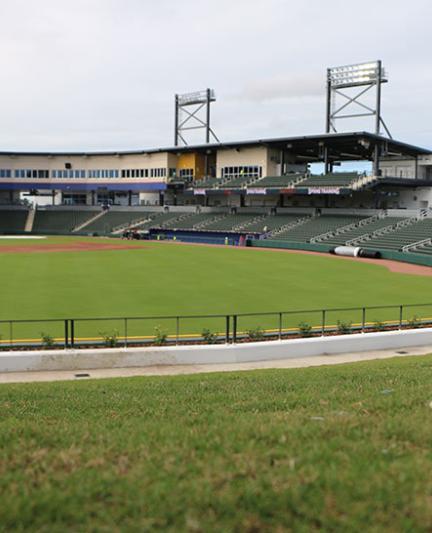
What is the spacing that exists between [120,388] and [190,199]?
88.9 metres

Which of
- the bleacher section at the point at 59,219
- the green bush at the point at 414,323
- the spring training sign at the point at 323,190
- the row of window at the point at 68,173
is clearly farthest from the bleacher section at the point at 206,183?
the green bush at the point at 414,323

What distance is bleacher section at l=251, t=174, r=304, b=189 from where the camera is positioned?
77.8 meters

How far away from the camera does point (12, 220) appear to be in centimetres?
9894

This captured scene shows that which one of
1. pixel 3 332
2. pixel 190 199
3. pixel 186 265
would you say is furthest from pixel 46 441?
pixel 190 199

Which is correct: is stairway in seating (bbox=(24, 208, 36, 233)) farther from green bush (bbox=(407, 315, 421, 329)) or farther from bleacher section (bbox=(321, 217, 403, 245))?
green bush (bbox=(407, 315, 421, 329))

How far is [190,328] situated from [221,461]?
557 inches

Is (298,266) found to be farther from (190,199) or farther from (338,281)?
(190,199)

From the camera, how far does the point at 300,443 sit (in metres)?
7.14

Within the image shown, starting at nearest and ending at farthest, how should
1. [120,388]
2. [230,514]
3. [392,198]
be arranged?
[230,514] < [120,388] < [392,198]

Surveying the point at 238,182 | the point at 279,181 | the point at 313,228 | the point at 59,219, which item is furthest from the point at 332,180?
the point at 59,219

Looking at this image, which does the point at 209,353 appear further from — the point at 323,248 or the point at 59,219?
the point at 59,219

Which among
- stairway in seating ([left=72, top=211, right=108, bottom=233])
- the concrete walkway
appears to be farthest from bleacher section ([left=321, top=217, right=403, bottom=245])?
stairway in seating ([left=72, top=211, right=108, bottom=233])

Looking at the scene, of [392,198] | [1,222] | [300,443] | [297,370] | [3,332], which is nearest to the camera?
[300,443]

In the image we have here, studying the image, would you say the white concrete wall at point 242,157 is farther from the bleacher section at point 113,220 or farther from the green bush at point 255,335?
the green bush at point 255,335
